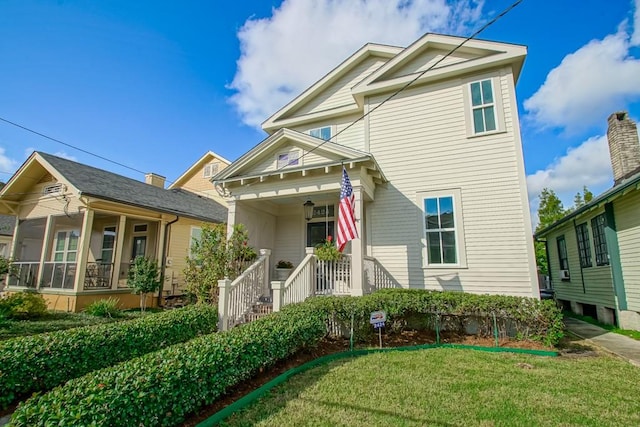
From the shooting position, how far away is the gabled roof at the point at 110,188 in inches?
434

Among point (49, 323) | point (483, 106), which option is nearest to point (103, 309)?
point (49, 323)

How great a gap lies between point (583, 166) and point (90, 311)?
4771 centimetres

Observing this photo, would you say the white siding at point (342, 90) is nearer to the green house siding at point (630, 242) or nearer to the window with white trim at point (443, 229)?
the window with white trim at point (443, 229)

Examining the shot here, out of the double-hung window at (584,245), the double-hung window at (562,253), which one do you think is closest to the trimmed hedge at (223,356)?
the double-hung window at (584,245)

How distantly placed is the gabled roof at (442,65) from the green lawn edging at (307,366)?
7446 millimetres

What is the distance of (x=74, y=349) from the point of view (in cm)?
480

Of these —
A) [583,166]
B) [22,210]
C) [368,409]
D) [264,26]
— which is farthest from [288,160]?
[583,166]

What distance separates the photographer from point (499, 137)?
8.50m

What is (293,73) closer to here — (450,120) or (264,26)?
(264,26)

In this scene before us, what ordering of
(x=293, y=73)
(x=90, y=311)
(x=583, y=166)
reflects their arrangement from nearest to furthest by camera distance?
1. (x=90, y=311)
2. (x=293, y=73)
3. (x=583, y=166)

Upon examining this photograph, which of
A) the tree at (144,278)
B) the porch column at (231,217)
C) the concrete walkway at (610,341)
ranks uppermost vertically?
the porch column at (231,217)

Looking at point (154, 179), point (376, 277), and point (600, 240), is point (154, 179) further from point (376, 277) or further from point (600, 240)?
point (600, 240)

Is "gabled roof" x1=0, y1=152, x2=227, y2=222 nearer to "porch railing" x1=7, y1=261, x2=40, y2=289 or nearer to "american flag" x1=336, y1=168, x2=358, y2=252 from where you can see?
"porch railing" x1=7, y1=261, x2=40, y2=289

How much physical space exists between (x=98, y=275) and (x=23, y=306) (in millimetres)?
2235
